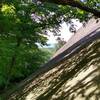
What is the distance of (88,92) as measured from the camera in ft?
26.6

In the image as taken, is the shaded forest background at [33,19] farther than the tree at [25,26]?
Yes

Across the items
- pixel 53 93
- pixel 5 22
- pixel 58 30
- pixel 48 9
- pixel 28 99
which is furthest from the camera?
pixel 58 30

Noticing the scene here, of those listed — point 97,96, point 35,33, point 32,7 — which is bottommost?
point 97,96

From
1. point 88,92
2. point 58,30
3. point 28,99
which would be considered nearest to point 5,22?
point 28,99

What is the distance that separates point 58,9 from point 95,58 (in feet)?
45.4

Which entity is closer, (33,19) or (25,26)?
(25,26)

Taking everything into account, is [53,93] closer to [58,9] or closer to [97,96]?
[97,96]

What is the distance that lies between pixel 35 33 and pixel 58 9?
239 centimetres

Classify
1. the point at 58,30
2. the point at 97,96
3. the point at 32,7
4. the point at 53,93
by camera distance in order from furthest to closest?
the point at 58,30
the point at 32,7
the point at 53,93
the point at 97,96

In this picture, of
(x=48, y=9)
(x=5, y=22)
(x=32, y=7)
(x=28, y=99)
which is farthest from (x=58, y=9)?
(x=28, y=99)

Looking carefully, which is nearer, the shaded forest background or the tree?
the tree

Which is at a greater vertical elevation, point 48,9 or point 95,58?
point 48,9

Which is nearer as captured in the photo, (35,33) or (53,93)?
(53,93)

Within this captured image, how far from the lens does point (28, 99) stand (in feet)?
38.5
